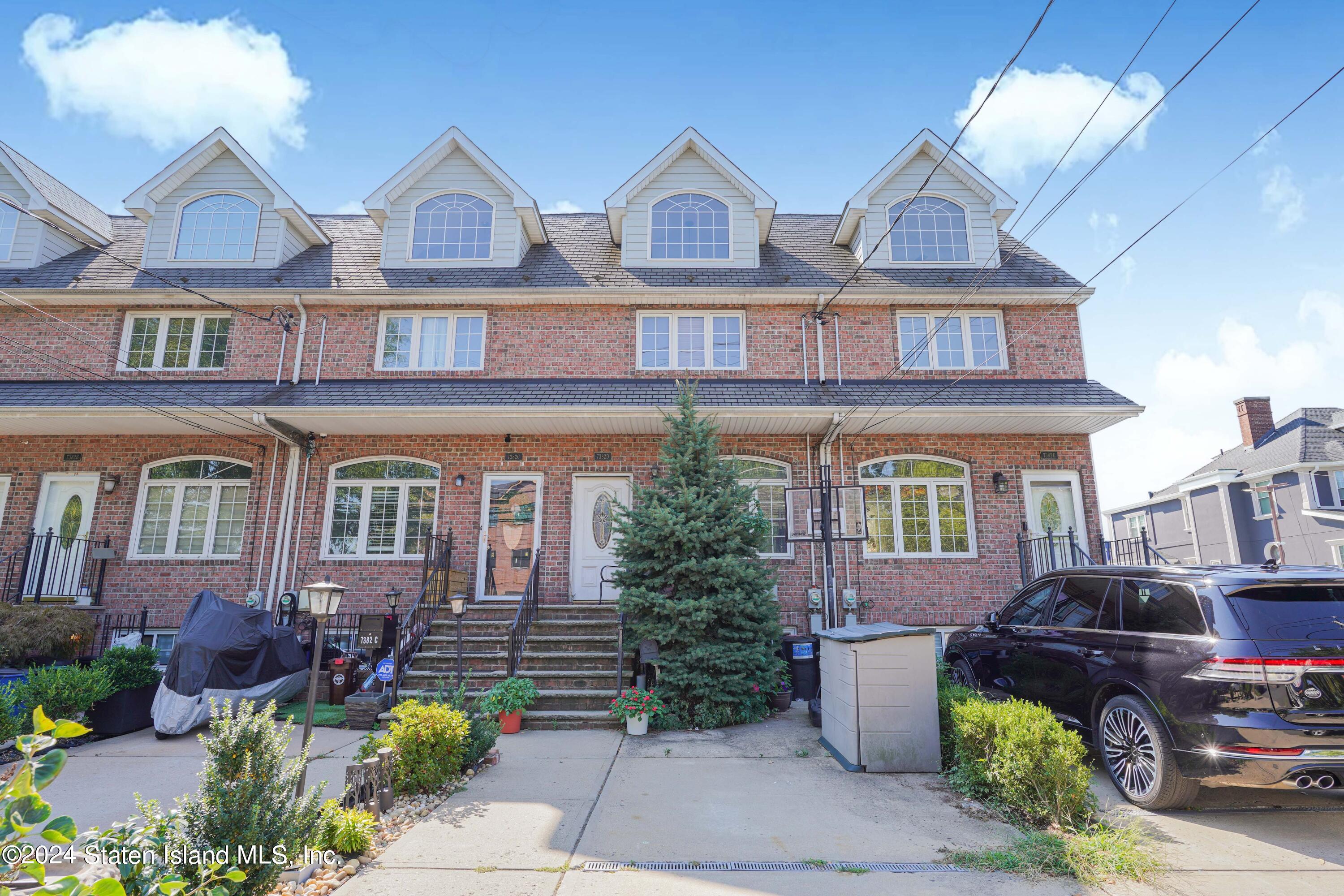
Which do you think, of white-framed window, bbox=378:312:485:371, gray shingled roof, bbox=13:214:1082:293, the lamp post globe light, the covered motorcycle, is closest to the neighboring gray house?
gray shingled roof, bbox=13:214:1082:293

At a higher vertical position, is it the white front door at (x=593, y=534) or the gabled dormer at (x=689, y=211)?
the gabled dormer at (x=689, y=211)

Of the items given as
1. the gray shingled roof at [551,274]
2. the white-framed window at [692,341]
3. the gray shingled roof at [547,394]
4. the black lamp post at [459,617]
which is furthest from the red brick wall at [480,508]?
the black lamp post at [459,617]

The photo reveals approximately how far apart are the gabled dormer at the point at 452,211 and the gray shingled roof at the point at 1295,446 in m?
23.3

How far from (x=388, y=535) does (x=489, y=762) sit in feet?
19.9

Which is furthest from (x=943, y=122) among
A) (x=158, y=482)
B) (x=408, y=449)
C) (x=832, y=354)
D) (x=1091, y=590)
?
(x=158, y=482)

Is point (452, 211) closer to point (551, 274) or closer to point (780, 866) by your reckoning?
point (551, 274)

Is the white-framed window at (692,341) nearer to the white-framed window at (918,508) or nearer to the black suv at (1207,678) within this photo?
the white-framed window at (918,508)

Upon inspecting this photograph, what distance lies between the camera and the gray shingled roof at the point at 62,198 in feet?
41.6

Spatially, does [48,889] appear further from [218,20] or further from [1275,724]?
[218,20]

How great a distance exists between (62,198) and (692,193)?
12.6 m

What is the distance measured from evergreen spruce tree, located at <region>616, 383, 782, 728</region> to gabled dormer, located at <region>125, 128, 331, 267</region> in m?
9.17

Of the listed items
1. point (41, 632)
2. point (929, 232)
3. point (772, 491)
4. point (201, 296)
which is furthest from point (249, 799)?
point (929, 232)

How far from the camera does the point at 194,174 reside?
42.2 feet

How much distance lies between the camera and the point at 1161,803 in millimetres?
4691
